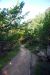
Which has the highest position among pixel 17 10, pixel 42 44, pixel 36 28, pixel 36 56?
pixel 17 10

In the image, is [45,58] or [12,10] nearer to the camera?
[12,10]

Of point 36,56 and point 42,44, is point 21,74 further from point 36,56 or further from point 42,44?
point 36,56

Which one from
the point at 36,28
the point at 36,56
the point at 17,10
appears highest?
the point at 17,10

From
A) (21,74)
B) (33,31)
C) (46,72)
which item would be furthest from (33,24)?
(21,74)

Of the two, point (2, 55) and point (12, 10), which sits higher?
point (12, 10)

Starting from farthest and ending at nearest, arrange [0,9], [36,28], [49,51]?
[49,51]
[36,28]
[0,9]

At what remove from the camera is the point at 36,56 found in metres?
20.6

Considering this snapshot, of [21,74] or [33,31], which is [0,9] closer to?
[21,74]

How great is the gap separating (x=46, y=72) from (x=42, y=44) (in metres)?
3.97

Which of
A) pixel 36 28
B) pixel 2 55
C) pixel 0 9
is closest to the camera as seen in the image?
pixel 0 9

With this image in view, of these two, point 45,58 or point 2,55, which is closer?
point 2,55

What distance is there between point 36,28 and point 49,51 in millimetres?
2900

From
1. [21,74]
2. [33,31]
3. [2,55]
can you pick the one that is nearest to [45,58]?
[33,31]

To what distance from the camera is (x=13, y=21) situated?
441 inches
